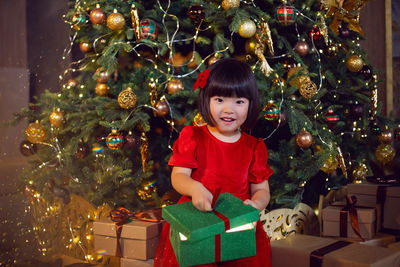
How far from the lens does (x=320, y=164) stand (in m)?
2.11

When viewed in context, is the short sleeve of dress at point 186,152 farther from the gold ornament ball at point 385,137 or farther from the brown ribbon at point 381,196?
the gold ornament ball at point 385,137

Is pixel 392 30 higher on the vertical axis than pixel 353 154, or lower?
higher

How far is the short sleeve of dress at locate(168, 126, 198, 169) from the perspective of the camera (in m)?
1.42

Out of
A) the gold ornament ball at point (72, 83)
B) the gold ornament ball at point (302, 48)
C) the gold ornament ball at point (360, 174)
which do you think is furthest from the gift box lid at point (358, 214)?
the gold ornament ball at point (72, 83)

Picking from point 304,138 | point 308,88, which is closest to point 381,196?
point 304,138

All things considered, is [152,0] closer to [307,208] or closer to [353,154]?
[307,208]

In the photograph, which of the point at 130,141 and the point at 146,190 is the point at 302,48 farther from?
the point at 146,190

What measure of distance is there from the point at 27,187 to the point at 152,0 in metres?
1.49

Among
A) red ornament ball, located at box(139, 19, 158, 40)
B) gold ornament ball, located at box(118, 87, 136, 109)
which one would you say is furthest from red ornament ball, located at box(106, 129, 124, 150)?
red ornament ball, located at box(139, 19, 158, 40)

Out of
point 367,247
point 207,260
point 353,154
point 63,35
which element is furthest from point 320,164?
point 63,35

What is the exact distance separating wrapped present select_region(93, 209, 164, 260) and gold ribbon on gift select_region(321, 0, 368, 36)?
5.45ft

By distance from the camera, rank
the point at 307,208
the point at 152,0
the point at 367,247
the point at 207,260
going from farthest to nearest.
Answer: the point at 152,0
the point at 307,208
the point at 367,247
the point at 207,260

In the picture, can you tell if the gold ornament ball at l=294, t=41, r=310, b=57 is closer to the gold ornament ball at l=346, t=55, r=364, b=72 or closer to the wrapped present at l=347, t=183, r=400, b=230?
the gold ornament ball at l=346, t=55, r=364, b=72

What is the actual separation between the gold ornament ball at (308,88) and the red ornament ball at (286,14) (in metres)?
0.34
